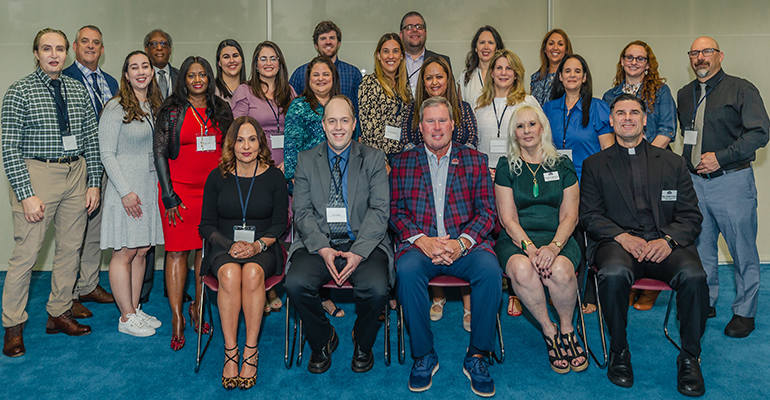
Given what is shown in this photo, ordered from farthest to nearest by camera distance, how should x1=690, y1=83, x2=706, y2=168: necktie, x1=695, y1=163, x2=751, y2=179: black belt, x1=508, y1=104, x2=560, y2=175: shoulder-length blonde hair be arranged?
x1=690, y1=83, x2=706, y2=168: necktie → x1=695, y1=163, x2=751, y2=179: black belt → x1=508, y1=104, x2=560, y2=175: shoulder-length blonde hair

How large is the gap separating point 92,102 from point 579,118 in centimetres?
367

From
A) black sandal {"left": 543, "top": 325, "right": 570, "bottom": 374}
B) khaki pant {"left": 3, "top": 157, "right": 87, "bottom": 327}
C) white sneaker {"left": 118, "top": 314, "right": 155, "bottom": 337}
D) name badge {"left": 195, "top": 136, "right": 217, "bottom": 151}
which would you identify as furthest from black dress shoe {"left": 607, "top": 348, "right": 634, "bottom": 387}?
khaki pant {"left": 3, "top": 157, "right": 87, "bottom": 327}

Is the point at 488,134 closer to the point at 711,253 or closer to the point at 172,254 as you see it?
the point at 711,253

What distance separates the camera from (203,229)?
2.91 metres

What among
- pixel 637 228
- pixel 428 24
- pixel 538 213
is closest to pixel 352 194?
pixel 538 213

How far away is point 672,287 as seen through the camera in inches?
106

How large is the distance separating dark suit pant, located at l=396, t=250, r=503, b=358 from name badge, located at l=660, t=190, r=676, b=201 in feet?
3.79

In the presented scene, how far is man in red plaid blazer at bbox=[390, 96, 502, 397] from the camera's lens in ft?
8.61

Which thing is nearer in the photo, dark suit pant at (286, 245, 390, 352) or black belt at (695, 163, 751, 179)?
dark suit pant at (286, 245, 390, 352)

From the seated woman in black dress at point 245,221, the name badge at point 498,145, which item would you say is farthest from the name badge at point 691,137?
the seated woman in black dress at point 245,221

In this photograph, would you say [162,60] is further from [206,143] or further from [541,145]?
[541,145]

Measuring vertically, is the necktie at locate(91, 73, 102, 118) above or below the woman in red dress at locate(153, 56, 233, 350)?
above

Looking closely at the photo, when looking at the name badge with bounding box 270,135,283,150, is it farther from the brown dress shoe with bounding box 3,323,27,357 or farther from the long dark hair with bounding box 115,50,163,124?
the brown dress shoe with bounding box 3,323,27,357

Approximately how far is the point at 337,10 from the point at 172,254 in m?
3.10
